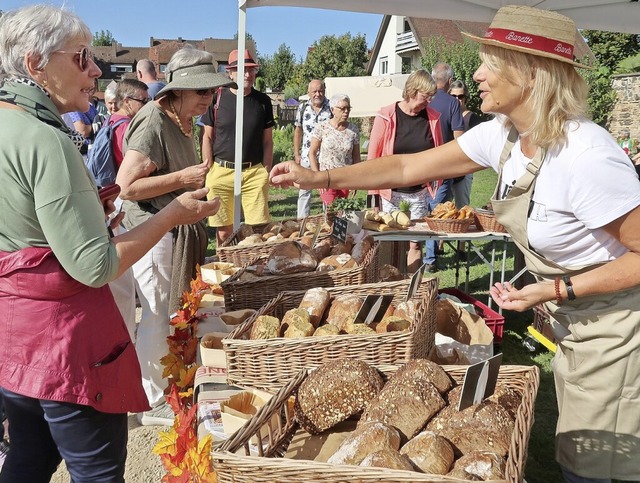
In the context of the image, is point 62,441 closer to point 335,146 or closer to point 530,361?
point 530,361

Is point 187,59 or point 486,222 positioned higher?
point 187,59

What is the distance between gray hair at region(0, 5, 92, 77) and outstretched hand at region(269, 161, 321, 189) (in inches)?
36.9

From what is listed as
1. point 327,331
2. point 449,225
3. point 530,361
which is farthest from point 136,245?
point 530,361

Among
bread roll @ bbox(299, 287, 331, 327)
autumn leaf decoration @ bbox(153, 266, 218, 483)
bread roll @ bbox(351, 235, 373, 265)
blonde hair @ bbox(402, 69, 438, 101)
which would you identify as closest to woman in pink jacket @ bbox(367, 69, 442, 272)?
blonde hair @ bbox(402, 69, 438, 101)

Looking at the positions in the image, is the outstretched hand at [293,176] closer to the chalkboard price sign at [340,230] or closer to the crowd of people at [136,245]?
the crowd of people at [136,245]

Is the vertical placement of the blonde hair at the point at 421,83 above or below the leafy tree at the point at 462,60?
below

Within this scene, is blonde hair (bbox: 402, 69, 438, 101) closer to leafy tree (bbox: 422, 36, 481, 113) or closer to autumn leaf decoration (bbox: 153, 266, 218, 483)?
autumn leaf decoration (bbox: 153, 266, 218, 483)

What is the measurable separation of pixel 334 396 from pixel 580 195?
80 centimetres

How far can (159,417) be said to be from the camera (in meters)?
3.22

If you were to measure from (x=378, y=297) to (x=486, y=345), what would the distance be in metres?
0.71

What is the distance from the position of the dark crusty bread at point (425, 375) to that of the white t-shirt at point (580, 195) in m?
0.47

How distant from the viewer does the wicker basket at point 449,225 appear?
4147 millimetres

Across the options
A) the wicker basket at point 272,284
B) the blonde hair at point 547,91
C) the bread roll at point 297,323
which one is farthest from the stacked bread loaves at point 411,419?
the wicker basket at point 272,284

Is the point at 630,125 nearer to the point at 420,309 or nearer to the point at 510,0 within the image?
the point at 510,0
